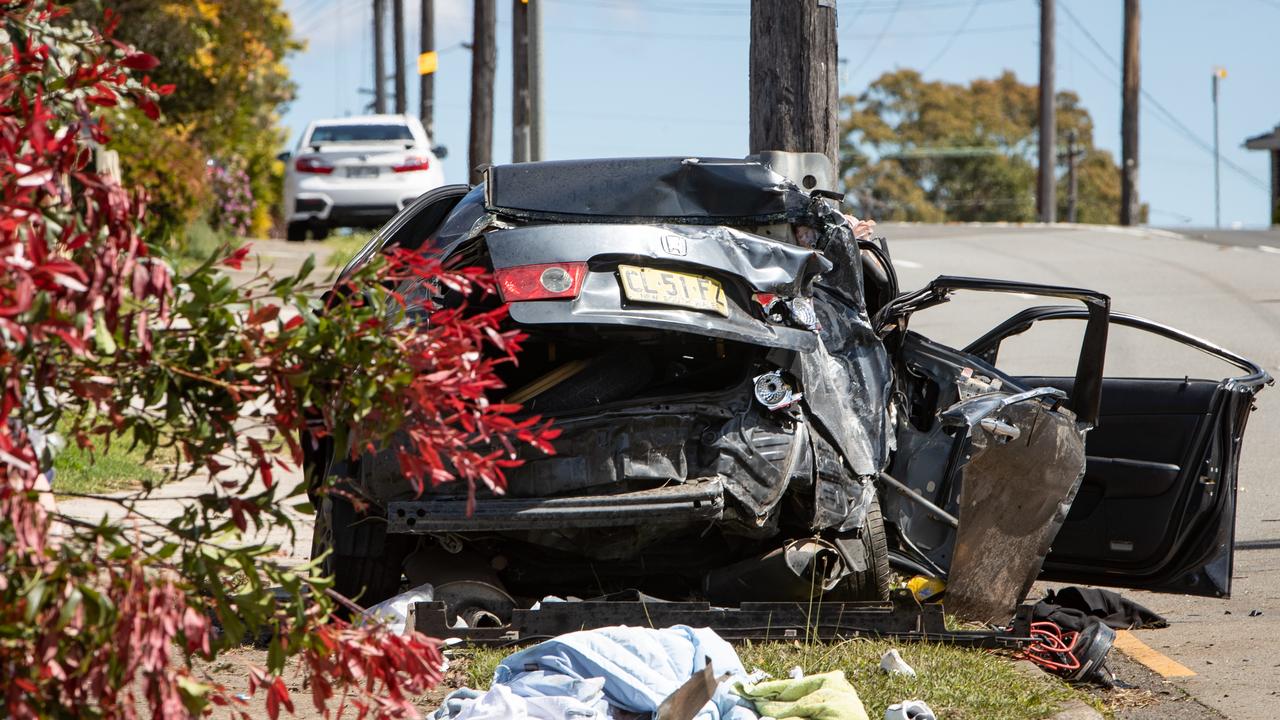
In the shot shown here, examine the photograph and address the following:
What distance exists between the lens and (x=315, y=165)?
18.2 meters

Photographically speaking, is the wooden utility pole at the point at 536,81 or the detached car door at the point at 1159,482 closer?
the detached car door at the point at 1159,482

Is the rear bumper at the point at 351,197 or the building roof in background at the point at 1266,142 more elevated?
the building roof in background at the point at 1266,142

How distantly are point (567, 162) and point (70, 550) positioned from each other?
3.63 metres

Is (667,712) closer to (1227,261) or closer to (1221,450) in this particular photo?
(1221,450)

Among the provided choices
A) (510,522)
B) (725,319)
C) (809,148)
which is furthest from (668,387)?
(809,148)

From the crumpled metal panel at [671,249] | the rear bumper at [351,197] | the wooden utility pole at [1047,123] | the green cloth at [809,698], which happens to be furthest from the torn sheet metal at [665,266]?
the wooden utility pole at [1047,123]

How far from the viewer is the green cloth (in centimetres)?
396

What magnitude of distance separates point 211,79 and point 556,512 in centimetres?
1913

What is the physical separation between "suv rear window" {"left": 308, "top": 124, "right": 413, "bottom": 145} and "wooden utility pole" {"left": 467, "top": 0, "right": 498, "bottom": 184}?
125 cm

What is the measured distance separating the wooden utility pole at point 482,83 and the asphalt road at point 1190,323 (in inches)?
243

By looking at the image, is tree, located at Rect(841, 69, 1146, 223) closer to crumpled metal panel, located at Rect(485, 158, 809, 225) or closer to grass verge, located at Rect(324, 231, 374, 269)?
grass verge, located at Rect(324, 231, 374, 269)

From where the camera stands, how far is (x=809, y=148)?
732cm

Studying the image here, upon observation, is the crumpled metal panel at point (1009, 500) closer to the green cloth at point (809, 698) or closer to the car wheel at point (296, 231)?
the green cloth at point (809, 698)

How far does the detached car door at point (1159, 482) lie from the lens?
5.61m
